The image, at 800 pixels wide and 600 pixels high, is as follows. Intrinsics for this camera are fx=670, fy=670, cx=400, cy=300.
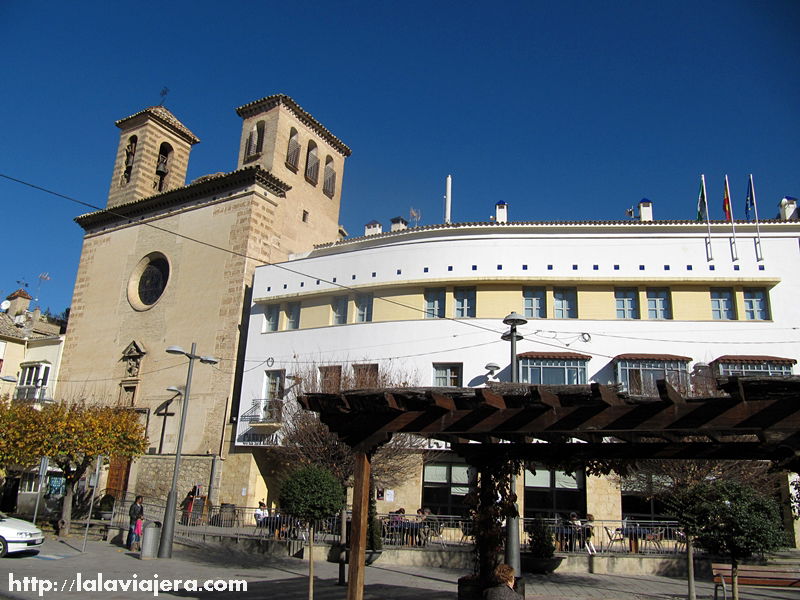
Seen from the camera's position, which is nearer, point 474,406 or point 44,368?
point 474,406

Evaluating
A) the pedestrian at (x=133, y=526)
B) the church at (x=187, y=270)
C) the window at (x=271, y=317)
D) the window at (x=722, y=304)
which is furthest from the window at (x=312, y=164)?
the window at (x=722, y=304)

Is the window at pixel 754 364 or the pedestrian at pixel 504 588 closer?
the pedestrian at pixel 504 588

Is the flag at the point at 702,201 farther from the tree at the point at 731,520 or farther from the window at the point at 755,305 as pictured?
the tree at the point at 731,520

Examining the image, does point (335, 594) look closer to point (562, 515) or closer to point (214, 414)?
point (562, 515)

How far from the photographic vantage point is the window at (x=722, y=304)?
2478cm

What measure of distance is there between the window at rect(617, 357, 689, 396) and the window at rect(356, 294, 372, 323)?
10.2 m

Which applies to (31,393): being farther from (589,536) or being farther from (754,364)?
(754,364)

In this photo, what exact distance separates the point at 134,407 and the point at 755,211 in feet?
96.2

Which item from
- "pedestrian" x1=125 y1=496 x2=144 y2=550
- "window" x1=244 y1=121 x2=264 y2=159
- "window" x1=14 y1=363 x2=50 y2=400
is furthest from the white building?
"window" x1=14 y1=363 x2=50 y2=400

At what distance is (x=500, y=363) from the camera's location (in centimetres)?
2512

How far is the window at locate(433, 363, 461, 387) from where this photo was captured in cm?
2580

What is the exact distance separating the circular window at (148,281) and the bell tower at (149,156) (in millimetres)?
5347

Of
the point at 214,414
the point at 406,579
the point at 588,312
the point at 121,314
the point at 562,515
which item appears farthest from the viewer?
the point at 121,314

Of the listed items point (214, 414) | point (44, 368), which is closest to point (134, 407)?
point (214, 414)
